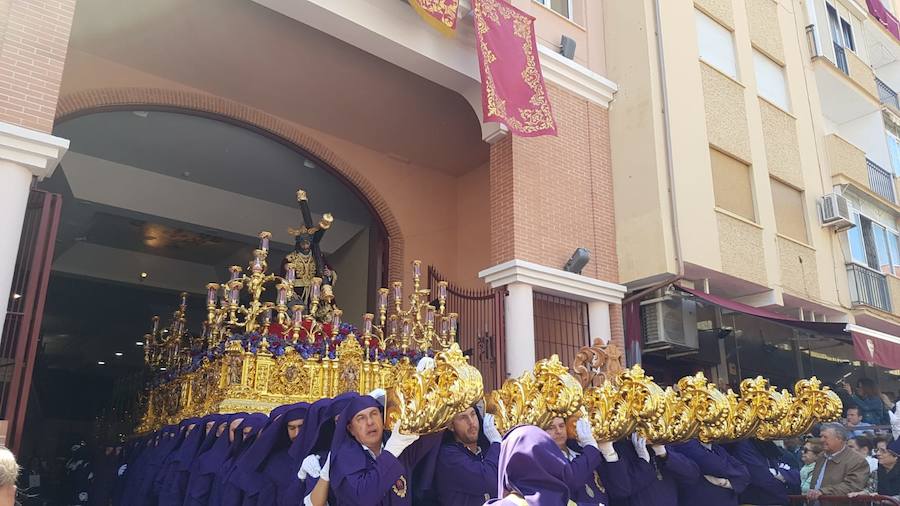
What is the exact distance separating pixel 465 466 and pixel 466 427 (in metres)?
0.27

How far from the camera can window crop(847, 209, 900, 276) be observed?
15516mm

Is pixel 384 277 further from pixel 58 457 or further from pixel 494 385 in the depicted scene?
pixel 58 457

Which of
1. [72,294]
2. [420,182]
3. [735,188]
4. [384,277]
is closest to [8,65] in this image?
[384,277]

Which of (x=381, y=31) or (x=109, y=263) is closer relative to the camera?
(x=381, y=31)

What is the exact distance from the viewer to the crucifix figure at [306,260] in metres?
10.5

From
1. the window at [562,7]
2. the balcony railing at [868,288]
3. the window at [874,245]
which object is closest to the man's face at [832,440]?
the window at [562,7]

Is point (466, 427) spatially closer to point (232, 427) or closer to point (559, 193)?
point (232, 427)

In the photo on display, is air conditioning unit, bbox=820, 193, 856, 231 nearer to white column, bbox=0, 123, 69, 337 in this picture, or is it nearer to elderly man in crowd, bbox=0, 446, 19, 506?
white column, bbox=0, 123, 69, 337

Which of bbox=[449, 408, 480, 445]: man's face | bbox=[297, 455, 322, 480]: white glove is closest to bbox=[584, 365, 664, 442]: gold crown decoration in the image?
bbox=[449, 408, 480, 445]: man's face

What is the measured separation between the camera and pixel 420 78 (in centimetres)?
1212

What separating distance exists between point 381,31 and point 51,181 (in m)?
7.09

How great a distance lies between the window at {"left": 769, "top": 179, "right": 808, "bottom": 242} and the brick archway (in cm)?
704

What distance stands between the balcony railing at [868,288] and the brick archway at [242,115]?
29.2 ft

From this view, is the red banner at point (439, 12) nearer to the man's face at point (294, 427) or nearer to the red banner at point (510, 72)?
the red banner at point (510, 72)
